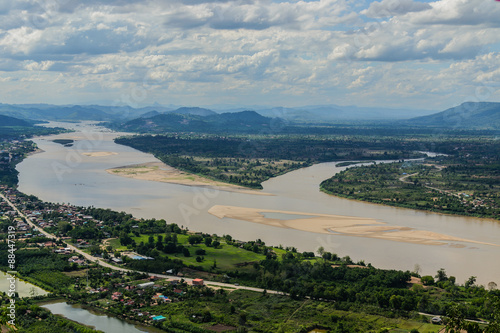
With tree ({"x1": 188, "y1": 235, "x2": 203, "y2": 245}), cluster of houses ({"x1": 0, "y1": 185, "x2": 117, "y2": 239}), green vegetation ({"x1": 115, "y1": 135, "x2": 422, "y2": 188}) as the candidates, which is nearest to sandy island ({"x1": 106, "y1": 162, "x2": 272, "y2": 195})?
green vegetation ({"x1": 115, "y1": 135, "x2": 422, "y2": 188})

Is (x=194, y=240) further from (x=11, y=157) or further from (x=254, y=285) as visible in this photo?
→ (x=11, y=157)

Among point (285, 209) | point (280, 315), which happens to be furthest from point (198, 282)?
point (285, 209)

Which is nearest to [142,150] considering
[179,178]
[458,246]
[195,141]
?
[195,141]

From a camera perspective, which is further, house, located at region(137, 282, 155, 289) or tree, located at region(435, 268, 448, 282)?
tree, located at region(435, 268, 448, 282)

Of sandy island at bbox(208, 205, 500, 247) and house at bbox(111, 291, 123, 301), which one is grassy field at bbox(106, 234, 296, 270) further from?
sandy island at bbox(208, 205, 500, 247)

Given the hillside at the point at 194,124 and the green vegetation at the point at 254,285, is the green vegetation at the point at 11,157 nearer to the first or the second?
the green vegetation at the point at 254,285

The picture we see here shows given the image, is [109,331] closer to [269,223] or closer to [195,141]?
[269,223]
